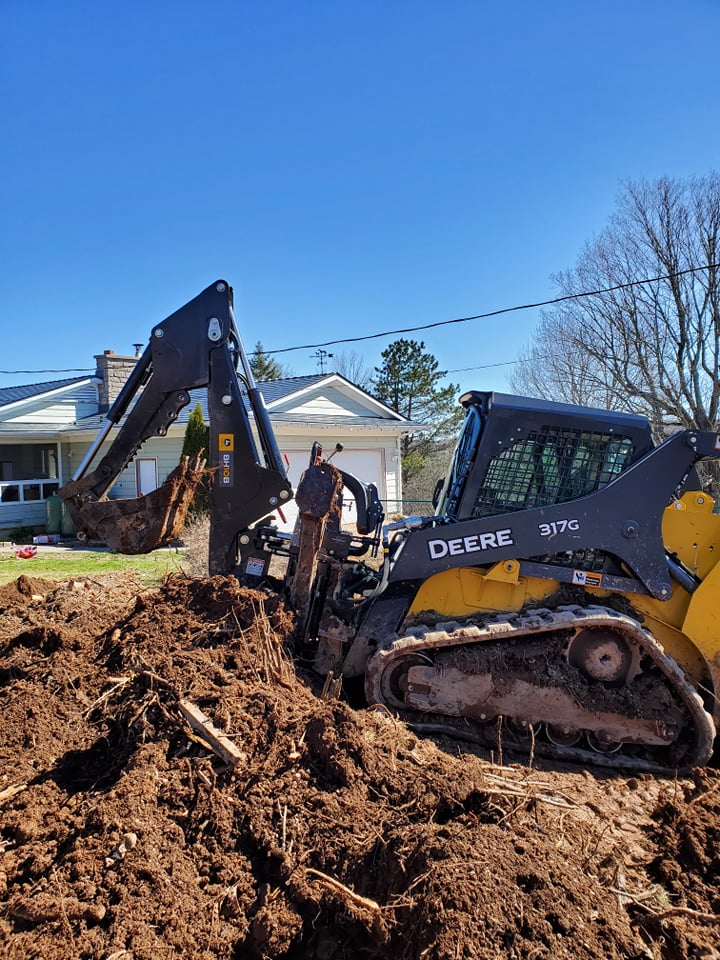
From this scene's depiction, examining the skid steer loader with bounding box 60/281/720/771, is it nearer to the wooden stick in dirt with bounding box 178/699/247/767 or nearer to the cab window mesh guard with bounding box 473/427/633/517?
the cab window mesh guard with bounding box 473/427/633/517

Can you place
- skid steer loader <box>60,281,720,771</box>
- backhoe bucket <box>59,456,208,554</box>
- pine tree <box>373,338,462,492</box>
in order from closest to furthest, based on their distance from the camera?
skid steer loader <box>60,281,720,771</box>
backhoe bucket <box>59,456,208,554</box>
pine tree <box>373,338,462,492</box>

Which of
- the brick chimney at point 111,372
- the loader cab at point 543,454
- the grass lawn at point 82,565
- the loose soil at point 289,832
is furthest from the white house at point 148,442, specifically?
the loose soil at point 289,832

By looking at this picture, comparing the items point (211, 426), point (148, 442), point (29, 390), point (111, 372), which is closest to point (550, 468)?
point (211, 426)

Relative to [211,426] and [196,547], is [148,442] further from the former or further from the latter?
[211,426]

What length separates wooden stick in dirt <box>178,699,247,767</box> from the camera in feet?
11.4

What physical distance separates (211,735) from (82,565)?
10.6 metres

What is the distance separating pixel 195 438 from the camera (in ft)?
53.7

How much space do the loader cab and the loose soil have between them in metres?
1.69

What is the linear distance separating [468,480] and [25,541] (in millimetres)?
16801

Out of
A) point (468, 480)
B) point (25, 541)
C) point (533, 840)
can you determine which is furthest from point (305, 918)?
point (25, 541)

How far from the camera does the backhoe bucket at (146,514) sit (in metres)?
5.23

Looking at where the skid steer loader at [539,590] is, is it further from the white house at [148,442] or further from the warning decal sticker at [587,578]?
the white house at [148,442]

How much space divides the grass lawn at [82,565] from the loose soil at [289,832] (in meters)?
6.67

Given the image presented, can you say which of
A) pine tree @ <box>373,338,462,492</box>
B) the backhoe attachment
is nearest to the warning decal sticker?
the backhoe attachment
